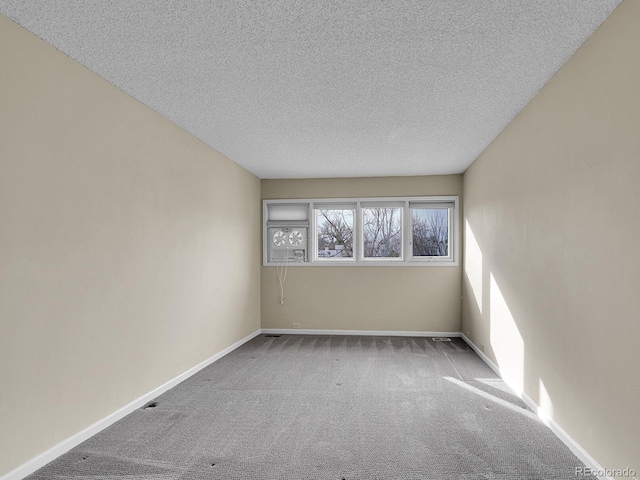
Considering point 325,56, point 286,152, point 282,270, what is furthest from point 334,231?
point 325,56

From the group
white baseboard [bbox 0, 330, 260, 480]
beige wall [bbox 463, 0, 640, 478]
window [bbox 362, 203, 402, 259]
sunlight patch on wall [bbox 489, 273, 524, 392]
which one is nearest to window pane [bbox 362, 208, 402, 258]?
window [bbox 362, 203, 402, 259]

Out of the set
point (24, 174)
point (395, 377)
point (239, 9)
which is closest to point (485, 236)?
point (395, 377)

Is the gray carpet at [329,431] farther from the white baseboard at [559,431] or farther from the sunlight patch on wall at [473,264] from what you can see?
the sunlight patch on wall at [473,264]

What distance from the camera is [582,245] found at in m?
2.46

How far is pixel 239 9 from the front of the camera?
2.10 meters

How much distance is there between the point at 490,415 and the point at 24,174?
3.65 meters

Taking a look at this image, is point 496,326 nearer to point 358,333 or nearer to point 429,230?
point 429,230

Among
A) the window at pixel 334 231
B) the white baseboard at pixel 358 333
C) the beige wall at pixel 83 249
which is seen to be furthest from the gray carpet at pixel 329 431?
the window at pixel 334 231

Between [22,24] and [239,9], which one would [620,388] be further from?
[22,24]

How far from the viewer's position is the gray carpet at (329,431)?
7.91 ft

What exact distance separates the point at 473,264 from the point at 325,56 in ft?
12.8

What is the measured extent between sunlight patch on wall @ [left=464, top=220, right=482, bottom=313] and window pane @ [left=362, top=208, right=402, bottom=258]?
3.42 feet

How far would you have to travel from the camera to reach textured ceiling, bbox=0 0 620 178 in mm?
2113

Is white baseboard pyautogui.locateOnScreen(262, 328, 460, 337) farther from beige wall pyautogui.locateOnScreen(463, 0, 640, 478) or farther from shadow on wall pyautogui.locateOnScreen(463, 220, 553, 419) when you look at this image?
beige wall pyautogui.locateOnScreen(463, 0, 640, 478)
